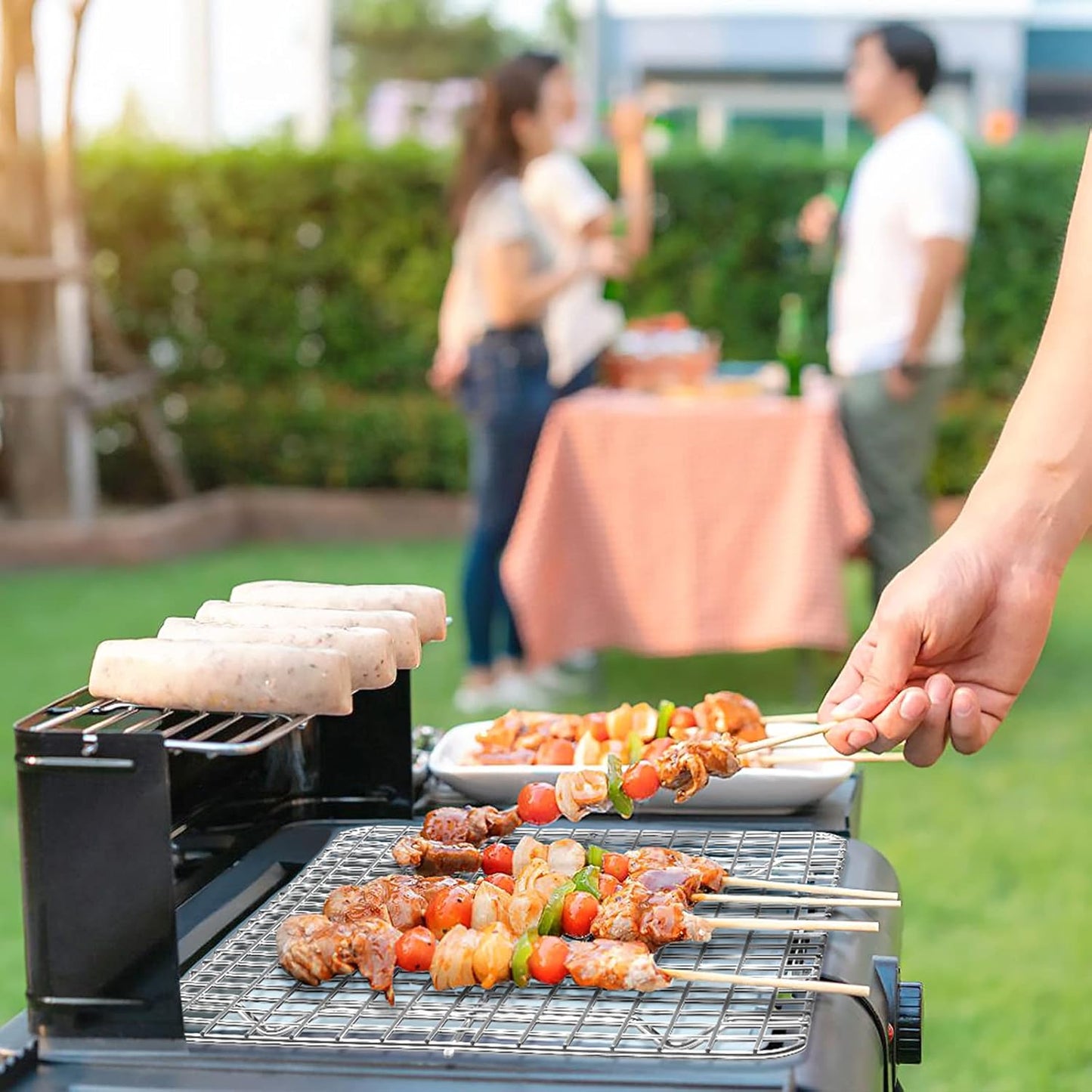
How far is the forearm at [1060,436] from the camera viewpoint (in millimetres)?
1697

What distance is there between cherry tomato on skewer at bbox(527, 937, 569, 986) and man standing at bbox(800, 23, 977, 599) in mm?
4180

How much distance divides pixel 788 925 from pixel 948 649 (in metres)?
0.39

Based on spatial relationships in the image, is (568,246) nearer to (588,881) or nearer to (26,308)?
(26,308)

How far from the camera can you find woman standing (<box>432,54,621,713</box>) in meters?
5.29

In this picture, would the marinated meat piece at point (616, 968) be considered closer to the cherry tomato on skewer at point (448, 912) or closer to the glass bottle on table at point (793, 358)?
the cherry tomato on skewer at point (448, 912)

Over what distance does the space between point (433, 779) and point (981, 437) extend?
24.4 ft

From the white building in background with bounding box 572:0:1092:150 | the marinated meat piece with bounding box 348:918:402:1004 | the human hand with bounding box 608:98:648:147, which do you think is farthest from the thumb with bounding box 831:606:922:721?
the white building in background with bounding box 572:0:1092:150

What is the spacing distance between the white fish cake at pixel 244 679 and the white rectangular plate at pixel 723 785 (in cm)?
58

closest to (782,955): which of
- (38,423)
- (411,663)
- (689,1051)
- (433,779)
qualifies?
(689,1051)

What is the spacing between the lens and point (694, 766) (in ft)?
5.71

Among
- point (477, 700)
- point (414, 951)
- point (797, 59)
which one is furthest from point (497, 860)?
point (797, 59)

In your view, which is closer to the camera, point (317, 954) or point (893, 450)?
point (317, 954)

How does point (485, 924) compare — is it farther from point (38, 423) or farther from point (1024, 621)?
point (38, 423)

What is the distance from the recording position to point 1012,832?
449 cm
